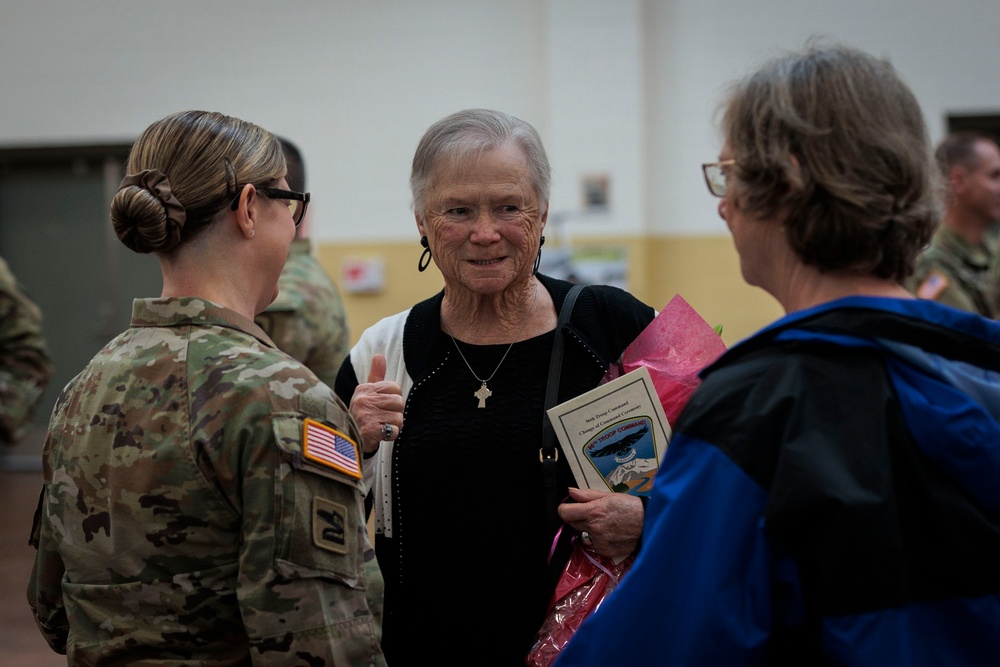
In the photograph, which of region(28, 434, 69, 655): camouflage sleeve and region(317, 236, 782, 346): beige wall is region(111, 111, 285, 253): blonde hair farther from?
region(317, 236, 782, 346): beige wall

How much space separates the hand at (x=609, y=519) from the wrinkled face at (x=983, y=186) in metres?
3.50

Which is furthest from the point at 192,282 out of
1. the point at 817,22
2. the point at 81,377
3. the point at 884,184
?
the point at 817,22

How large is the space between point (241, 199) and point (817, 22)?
6.64 m

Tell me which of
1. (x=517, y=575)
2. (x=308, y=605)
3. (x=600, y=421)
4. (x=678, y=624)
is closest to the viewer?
(x=678, y=624)

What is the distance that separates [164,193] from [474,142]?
690mm

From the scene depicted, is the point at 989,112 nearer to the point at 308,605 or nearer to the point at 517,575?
the point at 517,575

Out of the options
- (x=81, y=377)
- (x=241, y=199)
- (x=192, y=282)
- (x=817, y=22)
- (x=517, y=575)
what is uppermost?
(x=817, y=22)

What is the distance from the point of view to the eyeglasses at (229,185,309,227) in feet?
4.77

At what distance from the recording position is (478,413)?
1.92 meters

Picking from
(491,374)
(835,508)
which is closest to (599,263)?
(491,374)

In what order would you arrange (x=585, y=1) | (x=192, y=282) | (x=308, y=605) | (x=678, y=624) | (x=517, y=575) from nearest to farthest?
(x=678, y=624) → (x=308, y=605) → (x=192, y=282) → (x=517, y=575) → (x=585, y=1)

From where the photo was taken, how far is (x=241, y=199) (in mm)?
1451

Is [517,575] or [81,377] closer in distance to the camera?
[81,377]

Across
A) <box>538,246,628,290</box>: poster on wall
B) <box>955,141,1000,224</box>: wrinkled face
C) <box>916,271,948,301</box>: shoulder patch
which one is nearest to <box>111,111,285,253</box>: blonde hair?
<box>916,271,948,301</box>: shoulder patch
